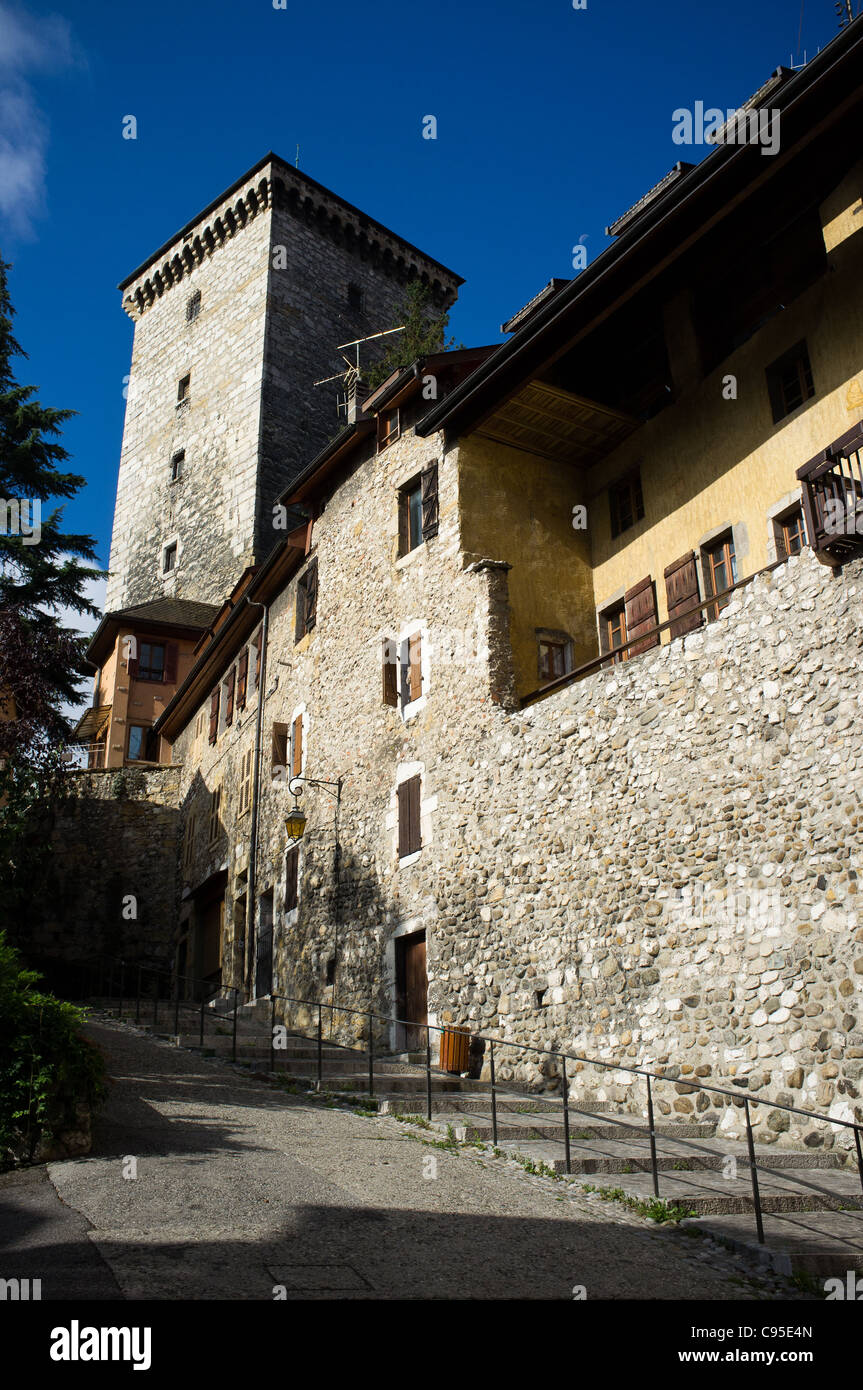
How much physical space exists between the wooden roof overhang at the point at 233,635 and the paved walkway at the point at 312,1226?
1511 centimetres

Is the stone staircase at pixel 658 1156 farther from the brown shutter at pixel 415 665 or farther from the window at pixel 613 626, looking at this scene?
the window at pixel 613 626

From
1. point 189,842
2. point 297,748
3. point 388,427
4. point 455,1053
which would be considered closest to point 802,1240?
point 455,1053

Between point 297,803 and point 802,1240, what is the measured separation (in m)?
14.9

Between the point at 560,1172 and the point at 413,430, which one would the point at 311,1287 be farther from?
the point at 413,430

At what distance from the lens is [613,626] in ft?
58.6

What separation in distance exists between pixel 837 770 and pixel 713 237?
843cm

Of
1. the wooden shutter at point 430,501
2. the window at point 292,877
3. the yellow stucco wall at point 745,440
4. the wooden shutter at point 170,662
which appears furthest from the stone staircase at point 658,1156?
the wooden shutter at point 170,662

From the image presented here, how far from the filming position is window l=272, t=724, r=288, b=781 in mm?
22703

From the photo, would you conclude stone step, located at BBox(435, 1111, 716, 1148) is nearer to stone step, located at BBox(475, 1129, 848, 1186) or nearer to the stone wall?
stone step, located at BBox(475, 1129, 848, 1186)

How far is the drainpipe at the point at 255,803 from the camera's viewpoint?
22.5m

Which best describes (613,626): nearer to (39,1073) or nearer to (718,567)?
(718,567)

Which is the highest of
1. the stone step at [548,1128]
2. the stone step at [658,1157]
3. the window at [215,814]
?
the window at [215,814]
